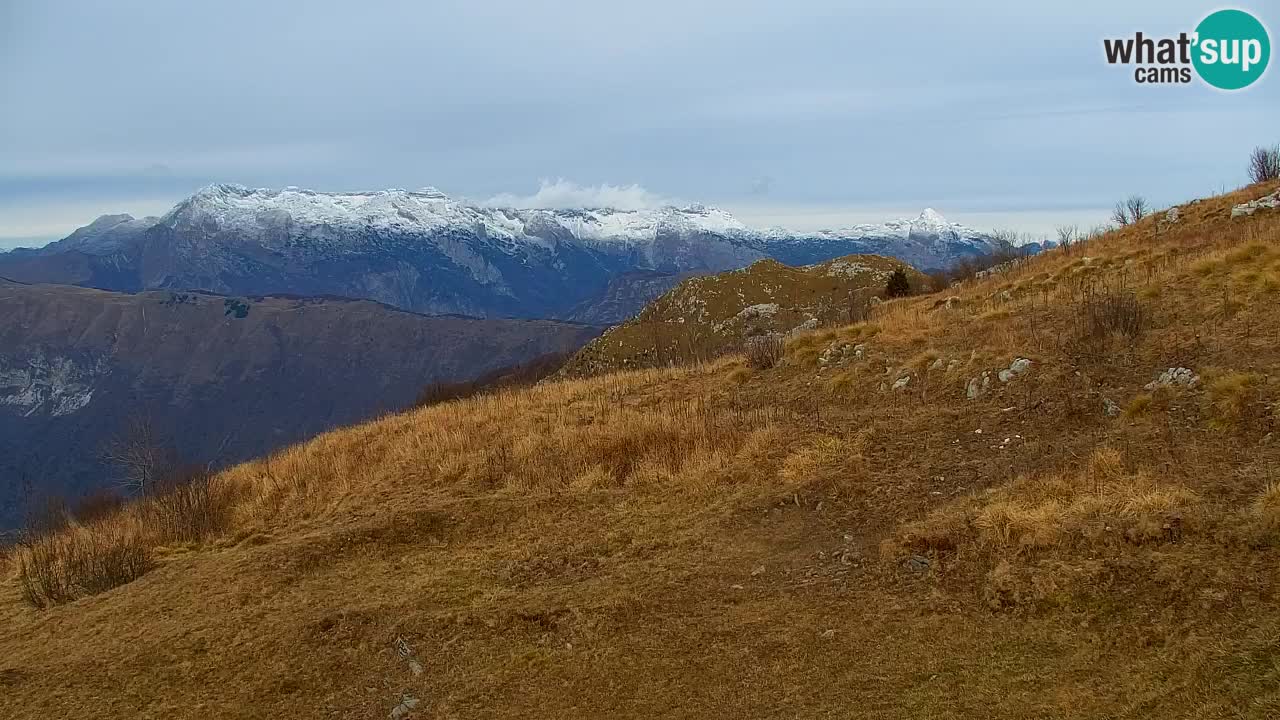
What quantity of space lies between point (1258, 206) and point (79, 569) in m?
26.7

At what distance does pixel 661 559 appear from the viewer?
8531mm

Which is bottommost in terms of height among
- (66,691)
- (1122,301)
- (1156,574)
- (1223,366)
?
(66,691)

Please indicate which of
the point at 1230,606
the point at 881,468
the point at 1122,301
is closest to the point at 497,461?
the point at 881,468

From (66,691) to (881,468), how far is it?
9.08m

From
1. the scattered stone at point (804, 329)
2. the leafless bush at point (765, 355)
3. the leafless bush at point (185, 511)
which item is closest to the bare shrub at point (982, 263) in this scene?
the scattered stone at point (804, 329)

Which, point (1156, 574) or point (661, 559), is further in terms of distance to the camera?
point (661, 559)

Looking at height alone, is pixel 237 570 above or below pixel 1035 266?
below

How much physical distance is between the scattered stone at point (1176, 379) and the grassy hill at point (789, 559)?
0.06 metres

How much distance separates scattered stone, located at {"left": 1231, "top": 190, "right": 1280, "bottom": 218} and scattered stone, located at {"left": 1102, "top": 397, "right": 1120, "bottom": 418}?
1476cm

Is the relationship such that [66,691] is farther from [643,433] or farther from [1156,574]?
[1156,574]

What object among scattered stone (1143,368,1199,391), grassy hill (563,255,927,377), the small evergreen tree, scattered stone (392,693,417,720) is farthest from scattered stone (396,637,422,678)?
grassy hill (563,255,927,377)

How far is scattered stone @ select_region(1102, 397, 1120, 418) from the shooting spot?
9930 mm

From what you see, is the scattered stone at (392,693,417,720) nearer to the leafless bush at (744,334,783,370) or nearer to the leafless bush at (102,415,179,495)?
the leafless bush at (102,415,179,495)

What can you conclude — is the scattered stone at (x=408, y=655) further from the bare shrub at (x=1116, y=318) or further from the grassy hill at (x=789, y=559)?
the bare shrub at (x=1116, y=318)
